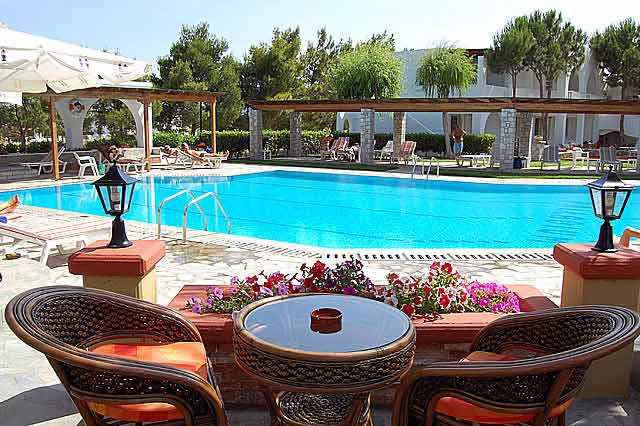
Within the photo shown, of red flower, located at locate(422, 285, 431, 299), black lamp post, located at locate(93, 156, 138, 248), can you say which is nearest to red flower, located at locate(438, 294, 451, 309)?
red flower, located at locate(422, 285, 431, 299)

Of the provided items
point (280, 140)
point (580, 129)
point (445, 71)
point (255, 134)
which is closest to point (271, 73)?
point (280, 140)

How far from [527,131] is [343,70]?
331 inches

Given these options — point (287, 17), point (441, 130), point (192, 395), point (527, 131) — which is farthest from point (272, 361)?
point (287, 17)

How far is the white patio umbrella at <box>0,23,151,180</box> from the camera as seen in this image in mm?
6710

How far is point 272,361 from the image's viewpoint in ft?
6.53

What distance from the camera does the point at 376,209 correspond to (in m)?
12.9

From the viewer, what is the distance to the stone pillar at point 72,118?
19.7 metres

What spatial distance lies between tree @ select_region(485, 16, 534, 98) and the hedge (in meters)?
4.75

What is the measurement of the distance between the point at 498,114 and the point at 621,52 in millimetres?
8183

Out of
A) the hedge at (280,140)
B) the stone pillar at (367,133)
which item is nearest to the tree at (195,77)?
the hedge at (280,140)

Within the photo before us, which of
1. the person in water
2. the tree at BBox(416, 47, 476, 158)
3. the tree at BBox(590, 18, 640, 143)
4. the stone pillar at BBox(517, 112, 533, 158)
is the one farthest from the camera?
the tree at BBox(590, 18, 640, 143)

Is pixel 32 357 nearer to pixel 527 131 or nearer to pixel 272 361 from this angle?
pixel 272 361

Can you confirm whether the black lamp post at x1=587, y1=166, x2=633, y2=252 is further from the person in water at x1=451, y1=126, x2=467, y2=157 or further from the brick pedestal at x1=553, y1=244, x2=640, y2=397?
the person in water at x1=451, y1=126, x2=467, y2=157

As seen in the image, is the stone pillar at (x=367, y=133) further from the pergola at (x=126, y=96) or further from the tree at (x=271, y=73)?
the tree at (x=271, y=73)
